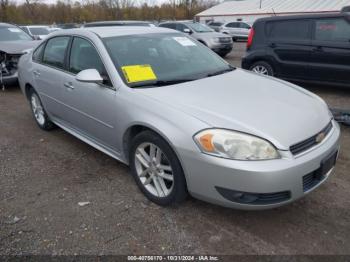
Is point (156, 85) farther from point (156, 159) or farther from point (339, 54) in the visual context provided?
point (339, 54)

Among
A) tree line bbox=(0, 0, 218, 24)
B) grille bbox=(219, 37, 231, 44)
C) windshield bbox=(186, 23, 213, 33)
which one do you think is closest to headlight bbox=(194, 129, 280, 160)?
→ grille bbox=(219, 37, 231, 44)

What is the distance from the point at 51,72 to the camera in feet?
13.8

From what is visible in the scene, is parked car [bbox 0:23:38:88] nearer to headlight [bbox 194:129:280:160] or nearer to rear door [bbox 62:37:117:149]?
rear door [bbox 62:37:117:149]

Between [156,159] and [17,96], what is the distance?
5838 mm

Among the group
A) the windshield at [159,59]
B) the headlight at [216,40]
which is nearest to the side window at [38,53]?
the windshield at [159,59]

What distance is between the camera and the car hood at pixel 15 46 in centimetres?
769

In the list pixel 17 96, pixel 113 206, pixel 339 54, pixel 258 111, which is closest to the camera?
pixel 258 111

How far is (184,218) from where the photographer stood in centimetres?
281

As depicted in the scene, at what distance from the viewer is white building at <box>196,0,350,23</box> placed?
116 ft

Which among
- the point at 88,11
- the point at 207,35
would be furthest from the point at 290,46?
the point at 88,11

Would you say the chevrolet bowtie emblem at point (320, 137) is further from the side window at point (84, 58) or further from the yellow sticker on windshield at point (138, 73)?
the side window at point (84, 58)

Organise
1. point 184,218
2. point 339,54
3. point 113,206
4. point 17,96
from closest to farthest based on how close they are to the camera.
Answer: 1. point 184,218
2. point 113,206
3. point 339,54
4. point 17,96

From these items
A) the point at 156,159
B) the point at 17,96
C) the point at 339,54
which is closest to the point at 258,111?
the point at 156,159

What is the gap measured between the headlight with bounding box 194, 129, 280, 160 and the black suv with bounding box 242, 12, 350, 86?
4922mm
